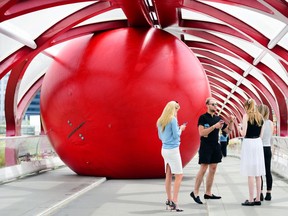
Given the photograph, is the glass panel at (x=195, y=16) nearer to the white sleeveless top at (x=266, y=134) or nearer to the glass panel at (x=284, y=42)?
the glass panel at (x=284, y=42)

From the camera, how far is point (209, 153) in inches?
352

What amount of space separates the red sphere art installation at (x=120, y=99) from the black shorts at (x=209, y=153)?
3.49 metres

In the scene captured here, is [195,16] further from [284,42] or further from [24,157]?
[24,157]

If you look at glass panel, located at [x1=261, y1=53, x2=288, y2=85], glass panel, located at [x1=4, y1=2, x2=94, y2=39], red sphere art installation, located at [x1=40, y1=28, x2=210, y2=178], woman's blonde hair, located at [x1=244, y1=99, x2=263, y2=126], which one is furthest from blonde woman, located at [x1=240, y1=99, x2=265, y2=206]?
glass panel, located at [x1=261, y1=53, x2=288, y2=85]

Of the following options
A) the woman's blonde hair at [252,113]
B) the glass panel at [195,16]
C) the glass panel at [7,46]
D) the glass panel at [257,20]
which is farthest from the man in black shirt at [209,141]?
the glass panel at [7,46]

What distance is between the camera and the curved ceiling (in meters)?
Result: 13.5

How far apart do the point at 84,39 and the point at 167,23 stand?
390 cm

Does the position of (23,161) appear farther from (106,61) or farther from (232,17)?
(232,17)

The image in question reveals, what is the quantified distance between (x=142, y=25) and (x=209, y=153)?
239 inches

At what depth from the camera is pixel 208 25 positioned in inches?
725

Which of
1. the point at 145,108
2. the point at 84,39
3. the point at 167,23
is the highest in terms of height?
the point at 167,23

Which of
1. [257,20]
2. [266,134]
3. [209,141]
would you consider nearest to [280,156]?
[257,20]

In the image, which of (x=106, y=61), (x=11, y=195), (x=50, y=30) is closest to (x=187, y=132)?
(x=106, y=61)

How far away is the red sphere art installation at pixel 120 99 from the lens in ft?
40.4
